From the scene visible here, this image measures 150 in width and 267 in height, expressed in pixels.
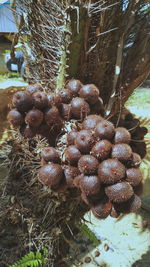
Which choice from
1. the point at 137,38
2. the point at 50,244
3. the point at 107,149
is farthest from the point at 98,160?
the point at 50,244

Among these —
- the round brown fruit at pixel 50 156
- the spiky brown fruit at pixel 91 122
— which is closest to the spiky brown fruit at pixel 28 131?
the round brown fruit at pixel 50 156

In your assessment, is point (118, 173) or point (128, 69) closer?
point (118, 173)

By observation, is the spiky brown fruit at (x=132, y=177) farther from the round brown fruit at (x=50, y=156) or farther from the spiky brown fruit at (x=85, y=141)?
the round brown fruit at (x=50, y=156)

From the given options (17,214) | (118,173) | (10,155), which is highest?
(118,173)

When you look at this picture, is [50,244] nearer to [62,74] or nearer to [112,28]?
[62,74]

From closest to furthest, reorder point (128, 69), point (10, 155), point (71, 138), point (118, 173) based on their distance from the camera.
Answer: point (118, 173) < point (71, 138) < point (128, 69) < point (10, 155)

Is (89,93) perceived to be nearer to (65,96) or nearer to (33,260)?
(65,96)

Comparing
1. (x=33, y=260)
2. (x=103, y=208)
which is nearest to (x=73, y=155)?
(x=103, y=208)
